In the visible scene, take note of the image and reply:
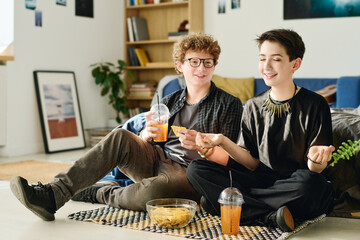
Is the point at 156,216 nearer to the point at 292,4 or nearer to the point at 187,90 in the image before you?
the point at 187,90

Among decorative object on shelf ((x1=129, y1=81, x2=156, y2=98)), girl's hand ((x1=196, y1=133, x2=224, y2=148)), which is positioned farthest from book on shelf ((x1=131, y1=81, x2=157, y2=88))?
girl's hand ((x1=196, y1=133, x2=224, y2=148))

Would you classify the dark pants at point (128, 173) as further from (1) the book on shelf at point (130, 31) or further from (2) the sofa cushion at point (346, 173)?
(1) the book on shelf at point (130, 31)

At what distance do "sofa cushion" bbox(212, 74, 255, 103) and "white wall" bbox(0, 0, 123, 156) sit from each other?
5.14 ft

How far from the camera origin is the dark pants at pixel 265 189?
2102mm

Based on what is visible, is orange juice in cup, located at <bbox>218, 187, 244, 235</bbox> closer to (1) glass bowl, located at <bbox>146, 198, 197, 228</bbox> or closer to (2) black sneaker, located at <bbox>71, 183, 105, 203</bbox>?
(1) glass bowl, located at <bbox>146, 198, 197, 228</bbox>

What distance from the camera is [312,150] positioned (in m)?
1.98

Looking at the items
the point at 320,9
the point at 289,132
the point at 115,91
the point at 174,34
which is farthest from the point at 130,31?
the point at 289,132

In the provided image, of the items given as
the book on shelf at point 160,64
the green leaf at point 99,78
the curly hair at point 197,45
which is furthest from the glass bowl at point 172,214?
the book on shelf at point 160,64

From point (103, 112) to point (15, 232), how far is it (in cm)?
411

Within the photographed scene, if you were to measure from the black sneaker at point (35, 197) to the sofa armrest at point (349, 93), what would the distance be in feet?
10.8

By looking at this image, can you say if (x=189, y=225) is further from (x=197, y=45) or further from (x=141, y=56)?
(x=141, y=56)

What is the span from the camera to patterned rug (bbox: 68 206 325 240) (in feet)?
6.73

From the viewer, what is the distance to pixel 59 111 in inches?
213

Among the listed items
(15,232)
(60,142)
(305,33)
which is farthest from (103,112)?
(15,232)
